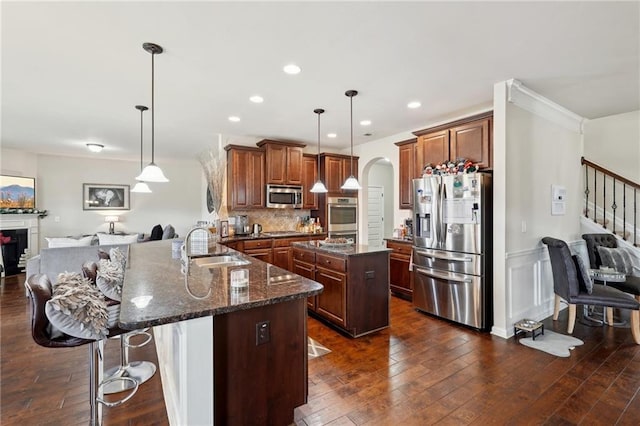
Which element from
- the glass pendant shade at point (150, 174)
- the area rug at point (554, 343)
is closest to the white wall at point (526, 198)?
the area rug at point (554, 343)

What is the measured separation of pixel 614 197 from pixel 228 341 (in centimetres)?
572

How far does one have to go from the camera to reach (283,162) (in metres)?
5.39

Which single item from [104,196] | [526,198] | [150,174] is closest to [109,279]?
[150,174]

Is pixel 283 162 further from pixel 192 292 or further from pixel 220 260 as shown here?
pixel 192 292

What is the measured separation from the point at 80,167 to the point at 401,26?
8.25 meters

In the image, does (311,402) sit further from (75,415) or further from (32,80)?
(32,80)

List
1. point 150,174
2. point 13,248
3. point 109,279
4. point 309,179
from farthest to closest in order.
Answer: point 13,248, point 309,179, point 150,174, point 109,279

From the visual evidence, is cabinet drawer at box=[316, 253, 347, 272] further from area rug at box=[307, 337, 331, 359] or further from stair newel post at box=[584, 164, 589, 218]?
stair newel post at box=[584, 164, 589, 218]

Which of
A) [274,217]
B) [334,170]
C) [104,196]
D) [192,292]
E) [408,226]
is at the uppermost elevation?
[334,170]

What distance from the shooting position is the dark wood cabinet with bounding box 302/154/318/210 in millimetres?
5759

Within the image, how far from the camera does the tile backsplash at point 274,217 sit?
5.62 m

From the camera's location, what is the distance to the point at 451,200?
11.5 feet

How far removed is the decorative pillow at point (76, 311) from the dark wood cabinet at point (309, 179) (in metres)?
4.24

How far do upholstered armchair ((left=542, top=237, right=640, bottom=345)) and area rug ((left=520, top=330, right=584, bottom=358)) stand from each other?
21 cm
